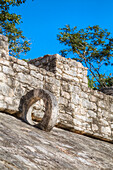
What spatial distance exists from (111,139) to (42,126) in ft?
9.29

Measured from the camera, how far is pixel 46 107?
554 centimetres

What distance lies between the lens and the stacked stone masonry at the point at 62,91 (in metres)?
5.71

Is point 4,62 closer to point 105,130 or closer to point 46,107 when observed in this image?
point 46,107

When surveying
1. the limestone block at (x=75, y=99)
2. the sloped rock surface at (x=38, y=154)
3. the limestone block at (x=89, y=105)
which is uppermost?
the limestone block at (x=75, y=99)

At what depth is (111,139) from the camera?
7.64m

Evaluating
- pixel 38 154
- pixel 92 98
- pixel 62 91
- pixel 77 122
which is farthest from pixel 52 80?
pixel 38 154

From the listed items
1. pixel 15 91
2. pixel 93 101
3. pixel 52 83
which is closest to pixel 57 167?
pixel 15 91

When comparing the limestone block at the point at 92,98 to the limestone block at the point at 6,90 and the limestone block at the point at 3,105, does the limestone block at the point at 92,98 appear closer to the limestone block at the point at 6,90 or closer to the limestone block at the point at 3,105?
the limestone block at the point at 6,90

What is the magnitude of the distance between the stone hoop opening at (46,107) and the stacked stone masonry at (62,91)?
0.39ft

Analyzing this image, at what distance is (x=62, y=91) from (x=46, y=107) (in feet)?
4.33

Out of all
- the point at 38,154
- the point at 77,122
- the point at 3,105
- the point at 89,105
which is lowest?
the point at 38,154

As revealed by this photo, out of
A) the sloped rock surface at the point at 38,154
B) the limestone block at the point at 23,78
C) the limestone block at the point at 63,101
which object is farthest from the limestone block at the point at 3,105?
the limestone block at the point at 63,101

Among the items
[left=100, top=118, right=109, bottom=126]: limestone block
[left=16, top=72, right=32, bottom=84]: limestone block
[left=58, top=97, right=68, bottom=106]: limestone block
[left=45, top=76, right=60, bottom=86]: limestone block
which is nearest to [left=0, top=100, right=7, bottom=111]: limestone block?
[left=16, top=72, right=32, bottom=84]: limestone block

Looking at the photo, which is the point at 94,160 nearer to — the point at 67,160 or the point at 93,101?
the point at 67,160
